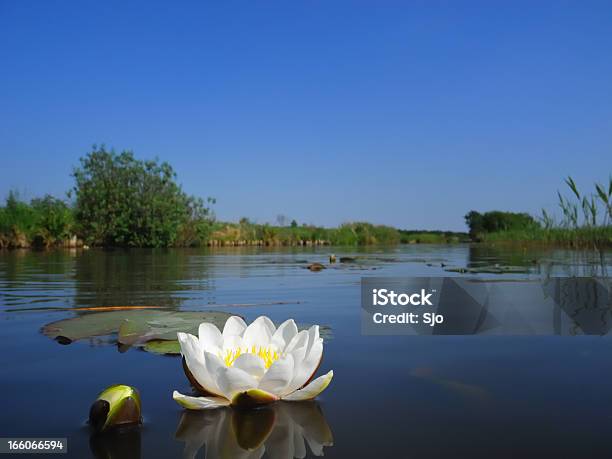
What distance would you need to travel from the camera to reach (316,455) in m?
1.22

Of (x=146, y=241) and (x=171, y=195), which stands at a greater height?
(x=171, y=195)

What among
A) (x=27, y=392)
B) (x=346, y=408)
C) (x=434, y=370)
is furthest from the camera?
(x=434, y=370)

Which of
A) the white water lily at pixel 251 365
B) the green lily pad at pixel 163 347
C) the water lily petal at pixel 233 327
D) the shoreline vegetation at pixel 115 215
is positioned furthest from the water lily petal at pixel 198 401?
the shoreline vegetation at pixel 115 215

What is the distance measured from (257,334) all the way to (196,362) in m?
0.27

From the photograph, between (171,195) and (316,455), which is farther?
(171,195)

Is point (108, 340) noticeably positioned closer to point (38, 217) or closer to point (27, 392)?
point (27, 392)

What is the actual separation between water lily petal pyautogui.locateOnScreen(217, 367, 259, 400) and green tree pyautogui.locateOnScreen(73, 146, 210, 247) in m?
23.9

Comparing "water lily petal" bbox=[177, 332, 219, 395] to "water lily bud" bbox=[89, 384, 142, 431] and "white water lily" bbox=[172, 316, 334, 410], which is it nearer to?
"white water lily" bbox=[172, 316, 334, 410]

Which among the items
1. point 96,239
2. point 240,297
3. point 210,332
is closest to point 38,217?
point 96,239

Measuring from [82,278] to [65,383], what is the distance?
5.64m

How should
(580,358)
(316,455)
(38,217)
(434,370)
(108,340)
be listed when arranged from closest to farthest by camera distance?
(316,455) < (434,370) < (580,358) < (108,340) < (38,217)

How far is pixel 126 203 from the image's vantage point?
24.8 metres

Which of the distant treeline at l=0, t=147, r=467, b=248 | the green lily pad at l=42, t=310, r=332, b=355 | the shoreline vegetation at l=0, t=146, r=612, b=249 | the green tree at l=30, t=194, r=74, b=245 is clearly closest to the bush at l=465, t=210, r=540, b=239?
the shoreline vegetation at l=0, t=146, r=612, b=249

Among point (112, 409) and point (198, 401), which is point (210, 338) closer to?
point (198, 401)
